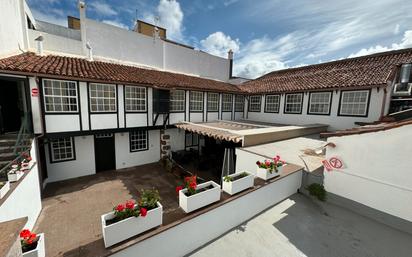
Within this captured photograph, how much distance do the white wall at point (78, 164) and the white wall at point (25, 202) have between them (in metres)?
2.65

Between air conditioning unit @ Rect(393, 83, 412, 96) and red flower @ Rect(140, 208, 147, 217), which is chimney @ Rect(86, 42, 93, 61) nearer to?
red flower @ Rect(140, 208, 147, 217)

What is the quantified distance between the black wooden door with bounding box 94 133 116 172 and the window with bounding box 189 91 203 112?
516cm

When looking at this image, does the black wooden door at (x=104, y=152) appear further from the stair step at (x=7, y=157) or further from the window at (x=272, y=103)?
the window at (x=272, y=103)

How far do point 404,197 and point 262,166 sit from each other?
10.7 ft

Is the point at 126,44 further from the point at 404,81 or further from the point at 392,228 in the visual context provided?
the point at 404,81

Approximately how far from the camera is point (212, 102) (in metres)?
12.5

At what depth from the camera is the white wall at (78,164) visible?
26.8 ft

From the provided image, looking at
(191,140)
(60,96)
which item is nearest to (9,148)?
(60,96)

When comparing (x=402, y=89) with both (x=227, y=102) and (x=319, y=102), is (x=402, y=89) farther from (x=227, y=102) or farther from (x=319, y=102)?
(x=227, y=102)

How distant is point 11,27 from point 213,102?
422 inches

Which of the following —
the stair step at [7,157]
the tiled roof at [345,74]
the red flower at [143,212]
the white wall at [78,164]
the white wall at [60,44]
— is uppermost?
the white wall at [60,44]

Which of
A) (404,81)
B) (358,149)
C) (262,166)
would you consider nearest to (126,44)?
(262,166)

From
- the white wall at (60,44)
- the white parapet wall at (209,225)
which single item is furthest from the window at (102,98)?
the white parapet wall at (209,225)

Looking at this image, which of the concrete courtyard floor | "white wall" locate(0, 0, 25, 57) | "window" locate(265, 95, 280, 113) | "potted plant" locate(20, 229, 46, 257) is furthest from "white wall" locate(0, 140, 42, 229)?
"window" locate(265, 95, 280, 113)
